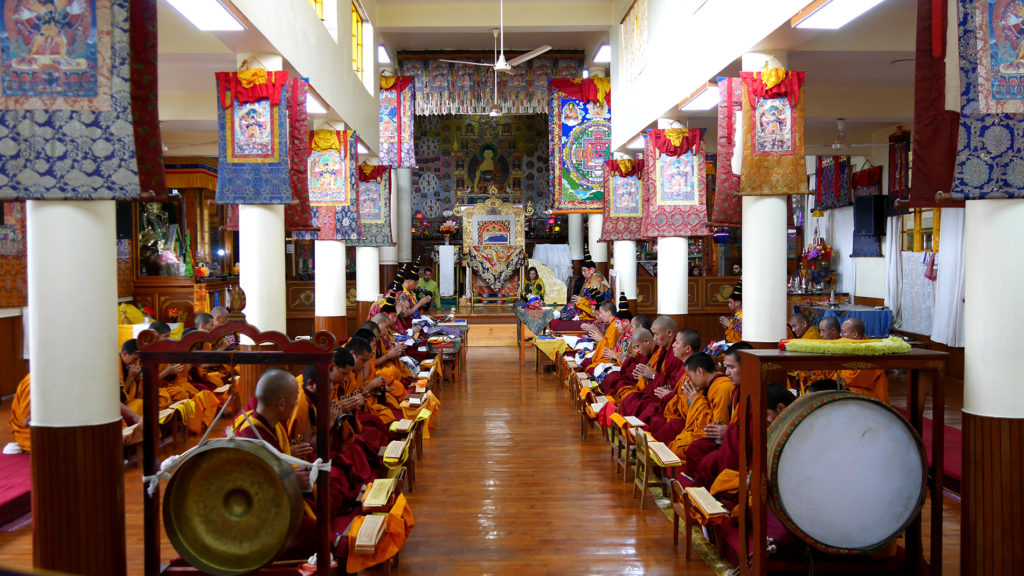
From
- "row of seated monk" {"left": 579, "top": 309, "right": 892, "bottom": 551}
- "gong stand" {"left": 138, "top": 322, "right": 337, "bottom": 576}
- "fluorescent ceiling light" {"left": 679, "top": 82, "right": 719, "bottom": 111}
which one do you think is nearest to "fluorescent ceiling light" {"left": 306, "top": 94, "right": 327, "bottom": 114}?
"fluorescent ceiling light" {"left": 679, "top": 82, "right": 719, "bottom": 111}

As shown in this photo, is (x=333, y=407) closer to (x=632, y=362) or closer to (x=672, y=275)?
(x=632, y=362)

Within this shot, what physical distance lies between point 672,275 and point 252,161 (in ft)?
20.9

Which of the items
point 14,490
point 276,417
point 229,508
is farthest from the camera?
point 14,490

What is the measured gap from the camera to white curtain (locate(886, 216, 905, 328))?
504 inches

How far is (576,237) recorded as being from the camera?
21766mm

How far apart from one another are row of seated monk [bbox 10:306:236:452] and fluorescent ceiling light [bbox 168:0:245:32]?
2528mm

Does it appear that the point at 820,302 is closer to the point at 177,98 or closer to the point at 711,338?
the point at 711,338

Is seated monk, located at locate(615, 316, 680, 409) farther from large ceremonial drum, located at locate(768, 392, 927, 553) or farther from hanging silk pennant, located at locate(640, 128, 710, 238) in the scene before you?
large ceremonial drum, located at locate(768, 392, 927, 553)

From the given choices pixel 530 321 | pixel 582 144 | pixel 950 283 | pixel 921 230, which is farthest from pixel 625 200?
pixel 950 283

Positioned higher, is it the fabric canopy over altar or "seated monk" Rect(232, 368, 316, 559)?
the fabric canopy over altar

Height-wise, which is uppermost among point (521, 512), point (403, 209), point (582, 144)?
point (582, 144)

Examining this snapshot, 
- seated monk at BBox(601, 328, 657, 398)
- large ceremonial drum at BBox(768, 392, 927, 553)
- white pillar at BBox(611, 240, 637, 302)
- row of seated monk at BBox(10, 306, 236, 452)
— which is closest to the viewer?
large ceremonial drum at BBox(768, 392, 927, 553)

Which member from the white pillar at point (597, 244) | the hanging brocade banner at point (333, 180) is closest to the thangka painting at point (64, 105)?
the hanging brocade banner at point (333, 180)

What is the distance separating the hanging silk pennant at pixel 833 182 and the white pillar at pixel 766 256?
8799 millimetres
